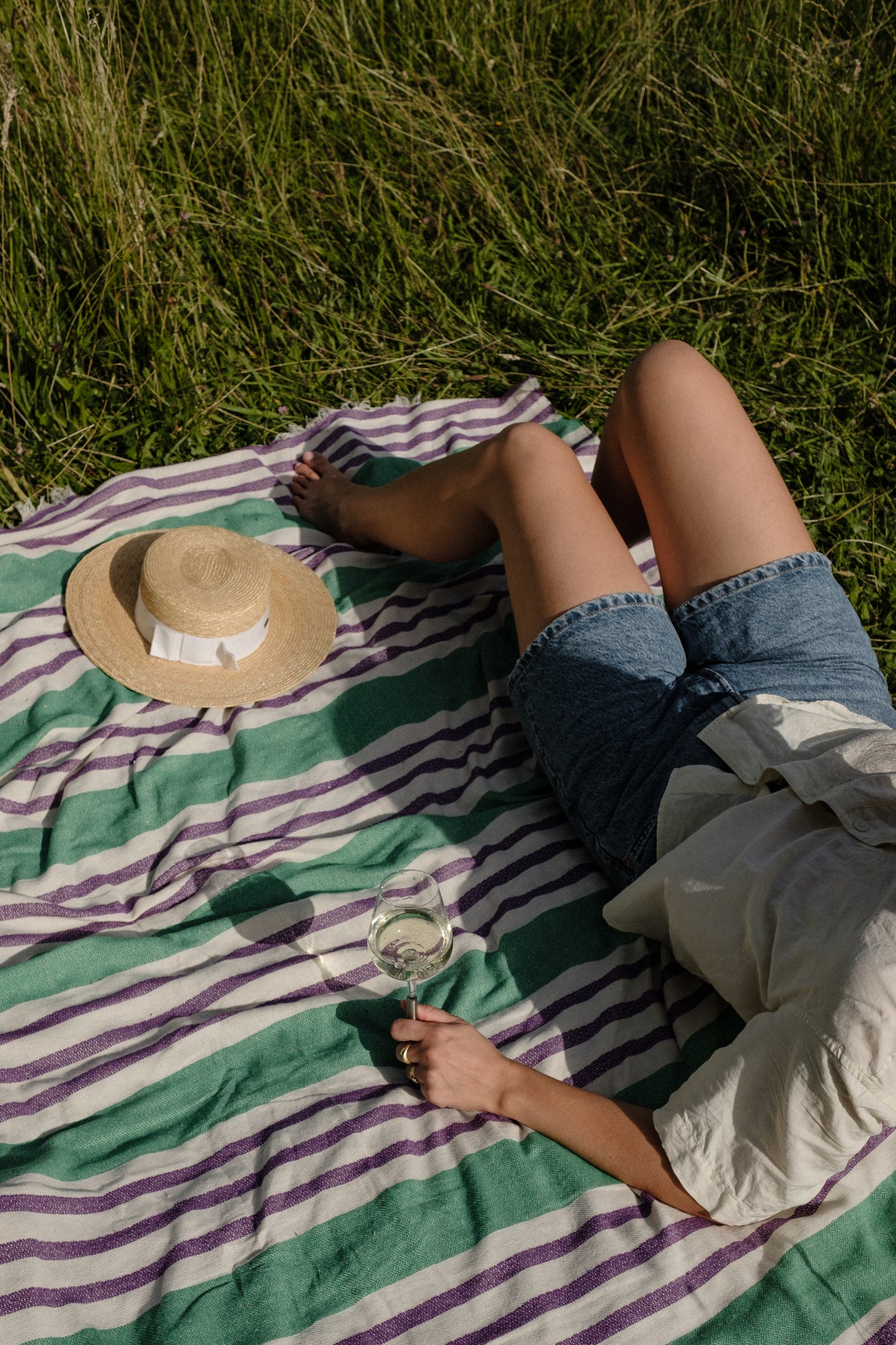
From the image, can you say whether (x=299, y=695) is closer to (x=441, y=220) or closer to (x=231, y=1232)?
(x=231, y=1232)

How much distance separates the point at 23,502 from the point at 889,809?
2.42 meters

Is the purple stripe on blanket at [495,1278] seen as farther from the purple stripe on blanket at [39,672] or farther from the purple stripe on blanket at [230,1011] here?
the purple stripe on blanket at [39,672]

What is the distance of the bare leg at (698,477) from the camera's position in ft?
8.43

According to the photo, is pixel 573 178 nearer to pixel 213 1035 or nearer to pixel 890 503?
pixel 890 503

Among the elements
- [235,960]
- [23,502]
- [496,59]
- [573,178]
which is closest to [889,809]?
[235,960]

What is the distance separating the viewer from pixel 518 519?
2.66m

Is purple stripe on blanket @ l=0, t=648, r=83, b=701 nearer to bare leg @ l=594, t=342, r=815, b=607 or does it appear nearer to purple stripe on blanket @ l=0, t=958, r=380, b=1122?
purple stripe on blanket @ l=0, t=958, r=380, b=1122

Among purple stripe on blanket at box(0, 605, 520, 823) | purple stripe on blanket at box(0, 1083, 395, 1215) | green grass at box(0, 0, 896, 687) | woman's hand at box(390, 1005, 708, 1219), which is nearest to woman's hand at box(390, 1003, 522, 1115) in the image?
woman's hand at box(390, 1005, 708, 1219)

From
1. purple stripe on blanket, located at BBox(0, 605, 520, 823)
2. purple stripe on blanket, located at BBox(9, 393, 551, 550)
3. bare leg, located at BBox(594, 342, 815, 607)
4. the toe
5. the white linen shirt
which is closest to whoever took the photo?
the white linen shirt

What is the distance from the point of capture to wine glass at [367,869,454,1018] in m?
1.97

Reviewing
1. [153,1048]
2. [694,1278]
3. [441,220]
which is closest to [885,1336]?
[694,1278]

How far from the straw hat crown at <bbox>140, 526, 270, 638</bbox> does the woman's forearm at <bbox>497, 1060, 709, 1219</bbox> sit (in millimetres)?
1223

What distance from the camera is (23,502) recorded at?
314 centimetres

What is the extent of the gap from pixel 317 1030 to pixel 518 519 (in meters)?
1.24
